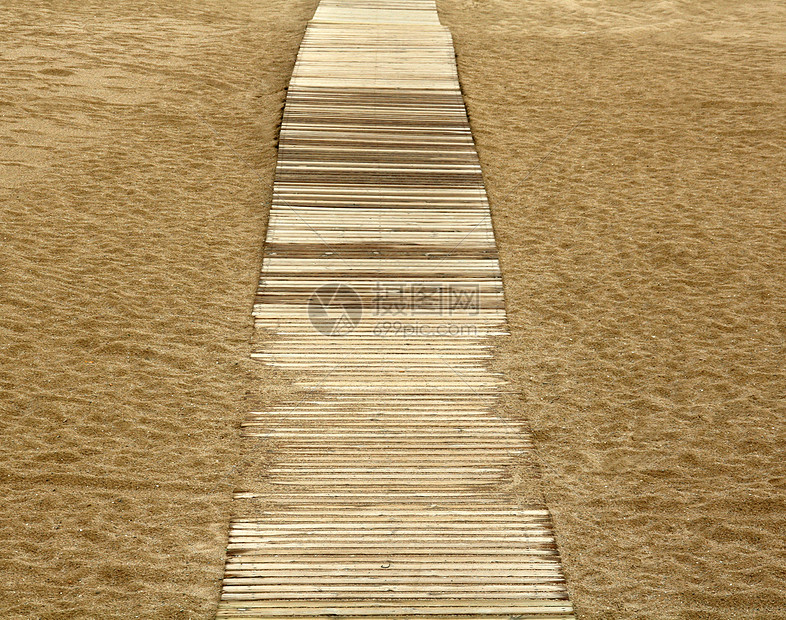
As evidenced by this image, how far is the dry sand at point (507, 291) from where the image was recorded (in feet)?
13.6

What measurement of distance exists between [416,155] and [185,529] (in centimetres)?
467

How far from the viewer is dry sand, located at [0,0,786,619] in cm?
414

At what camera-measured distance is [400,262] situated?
632cm

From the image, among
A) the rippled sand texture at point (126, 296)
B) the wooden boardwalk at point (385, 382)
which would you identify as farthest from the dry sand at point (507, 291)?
the wooden boardwalk at point (385, 382)

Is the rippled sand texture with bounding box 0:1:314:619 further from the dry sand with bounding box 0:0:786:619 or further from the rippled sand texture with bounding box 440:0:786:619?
the rippled sand texture with bounding box 440:0:786:619

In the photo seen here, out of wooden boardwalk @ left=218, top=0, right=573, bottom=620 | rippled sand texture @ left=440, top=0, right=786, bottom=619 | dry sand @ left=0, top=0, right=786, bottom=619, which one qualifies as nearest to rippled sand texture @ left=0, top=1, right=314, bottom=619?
dry sand @ left=0, top=0, right=786, bottom=619

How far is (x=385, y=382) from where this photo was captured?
5.27m

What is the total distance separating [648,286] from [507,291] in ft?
3.84

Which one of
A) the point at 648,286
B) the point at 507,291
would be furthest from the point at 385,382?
the point at 648,286

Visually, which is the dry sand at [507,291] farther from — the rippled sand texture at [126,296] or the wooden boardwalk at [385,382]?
the wooden boardwalk at [385,382]

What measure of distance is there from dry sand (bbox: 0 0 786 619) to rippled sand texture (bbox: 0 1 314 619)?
0.7 inches

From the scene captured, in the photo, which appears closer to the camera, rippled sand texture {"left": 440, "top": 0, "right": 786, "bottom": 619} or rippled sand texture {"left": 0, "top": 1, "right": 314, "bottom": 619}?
rippled sand texture {"left": 0, "top": 1, "right": 314, "bottom": 619}

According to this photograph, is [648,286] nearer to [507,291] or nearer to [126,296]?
[507,291]

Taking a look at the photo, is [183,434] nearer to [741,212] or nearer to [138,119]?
[138,119]
